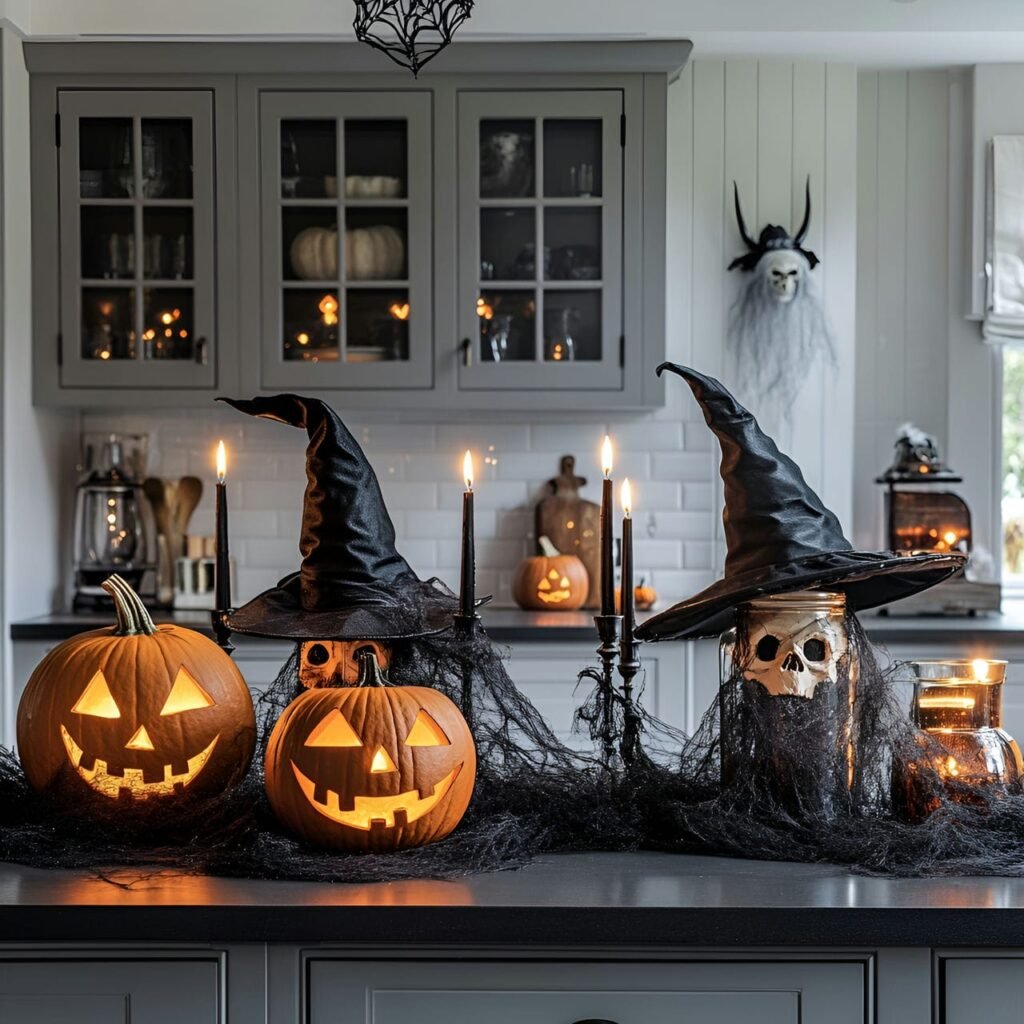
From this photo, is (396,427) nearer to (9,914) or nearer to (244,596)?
(244,596)

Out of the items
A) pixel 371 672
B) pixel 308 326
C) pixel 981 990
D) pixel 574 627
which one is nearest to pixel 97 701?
pixel 371 672

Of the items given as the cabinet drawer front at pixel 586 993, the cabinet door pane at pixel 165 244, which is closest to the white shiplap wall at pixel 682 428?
the cabinet door pane at pixel 165 244

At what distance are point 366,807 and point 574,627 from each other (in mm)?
2072

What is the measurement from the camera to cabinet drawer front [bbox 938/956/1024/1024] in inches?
41.6

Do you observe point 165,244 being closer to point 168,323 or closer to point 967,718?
point 168,323

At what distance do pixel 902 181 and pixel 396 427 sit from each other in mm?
1787

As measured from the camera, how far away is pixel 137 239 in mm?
3555

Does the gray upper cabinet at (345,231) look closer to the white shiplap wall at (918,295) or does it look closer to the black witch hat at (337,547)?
the white shiplap wall at (918,295)

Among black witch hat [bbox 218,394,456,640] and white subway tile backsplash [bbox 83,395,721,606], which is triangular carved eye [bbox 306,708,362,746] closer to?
black witch hat [bbox 218,394,456,640]

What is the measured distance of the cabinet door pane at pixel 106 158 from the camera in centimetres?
355

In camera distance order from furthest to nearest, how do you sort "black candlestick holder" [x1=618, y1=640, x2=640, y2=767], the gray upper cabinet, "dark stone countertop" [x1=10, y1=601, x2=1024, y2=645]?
the gray upper cabinet < "dark stone countertop" [x1=10, y1=601, x2=1024, y2=645] < "black candlestick holder" [x1=618, y1=640, x2=640, y2=767]

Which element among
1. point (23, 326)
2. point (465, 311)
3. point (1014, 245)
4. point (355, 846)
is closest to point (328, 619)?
point (355, 846)

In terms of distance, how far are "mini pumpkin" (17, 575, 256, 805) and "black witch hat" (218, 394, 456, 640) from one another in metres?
0.08

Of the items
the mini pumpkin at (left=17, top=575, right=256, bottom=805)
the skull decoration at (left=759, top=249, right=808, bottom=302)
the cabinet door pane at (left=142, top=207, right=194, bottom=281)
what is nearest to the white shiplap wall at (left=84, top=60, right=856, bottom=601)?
the skull decoration at (left=759, top=249, right=808, bottom=302)
